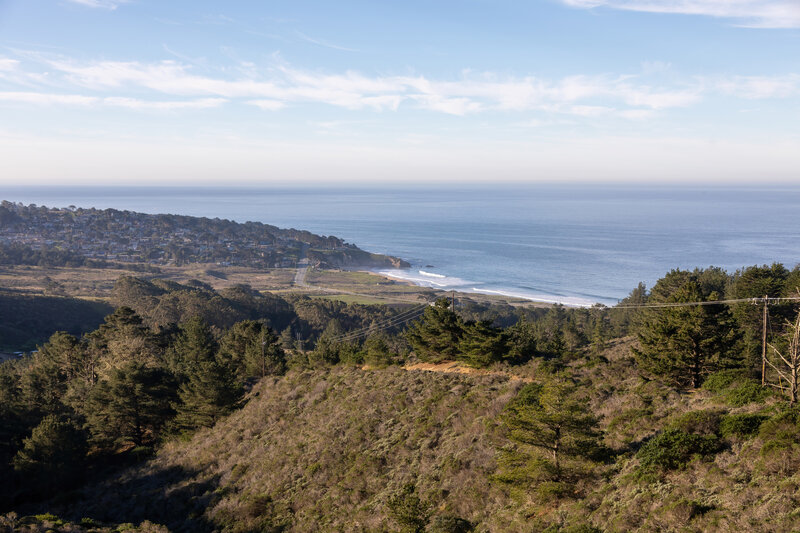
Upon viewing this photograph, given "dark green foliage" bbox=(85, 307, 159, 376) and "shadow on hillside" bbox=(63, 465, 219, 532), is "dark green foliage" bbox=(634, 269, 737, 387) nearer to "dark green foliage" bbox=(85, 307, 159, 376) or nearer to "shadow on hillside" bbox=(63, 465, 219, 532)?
"shadow on hillside" bbox=(63, 465, 219, 532)

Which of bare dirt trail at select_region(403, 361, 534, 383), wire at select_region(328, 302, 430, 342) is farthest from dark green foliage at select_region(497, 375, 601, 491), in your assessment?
wire at select_region(328, 302, 430, 342)

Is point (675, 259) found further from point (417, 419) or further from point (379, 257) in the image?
point (417, 419)

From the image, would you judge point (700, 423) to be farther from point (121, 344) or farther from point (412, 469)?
point (121, 344)

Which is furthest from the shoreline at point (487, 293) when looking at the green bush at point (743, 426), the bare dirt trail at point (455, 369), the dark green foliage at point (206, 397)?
the green bush at point (743, 426)

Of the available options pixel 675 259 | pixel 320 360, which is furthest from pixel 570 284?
pixel 320 360

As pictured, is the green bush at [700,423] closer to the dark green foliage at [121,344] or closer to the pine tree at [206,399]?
the pine tree at [206,399]
